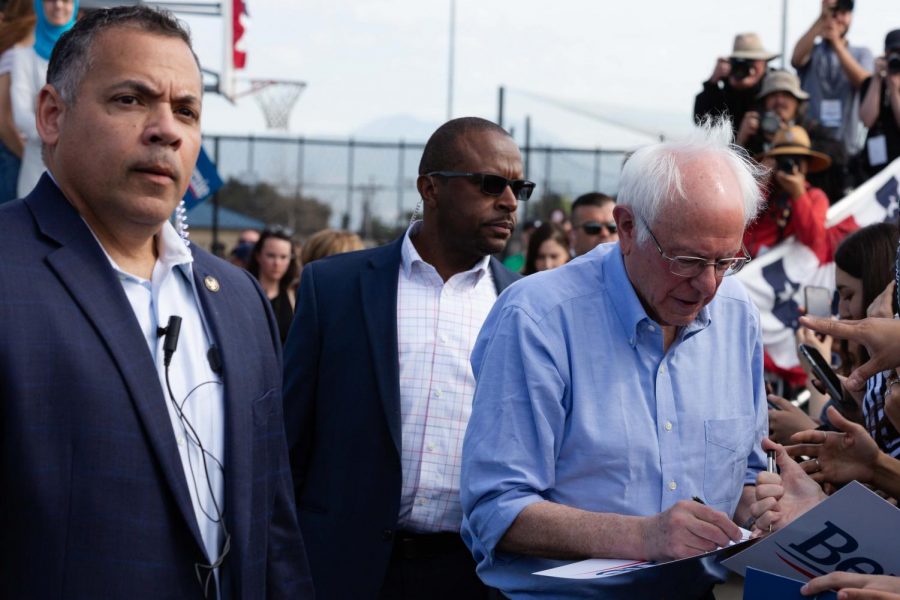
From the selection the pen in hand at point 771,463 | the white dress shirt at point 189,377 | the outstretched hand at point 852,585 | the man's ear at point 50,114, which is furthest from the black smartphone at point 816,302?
the man's ear at point 50,114

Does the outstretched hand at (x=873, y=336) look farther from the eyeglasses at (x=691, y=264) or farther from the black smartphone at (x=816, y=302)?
the black smartphone at (x=816, y=302)

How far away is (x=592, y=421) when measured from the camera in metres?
2.84

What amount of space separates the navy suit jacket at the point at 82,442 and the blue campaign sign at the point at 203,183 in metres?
4.02

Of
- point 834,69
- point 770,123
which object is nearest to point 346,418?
point 770,123

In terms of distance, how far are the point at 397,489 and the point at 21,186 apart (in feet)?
10.0

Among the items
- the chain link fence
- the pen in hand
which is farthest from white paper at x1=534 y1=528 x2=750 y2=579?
the chain link fence

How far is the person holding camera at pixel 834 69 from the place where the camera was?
9.44 m

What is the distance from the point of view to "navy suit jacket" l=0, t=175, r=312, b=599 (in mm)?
2156

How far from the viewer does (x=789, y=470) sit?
3068 millimetres

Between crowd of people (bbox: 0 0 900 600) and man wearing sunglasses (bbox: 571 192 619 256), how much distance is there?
3734mm

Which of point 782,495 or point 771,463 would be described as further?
point 771,463

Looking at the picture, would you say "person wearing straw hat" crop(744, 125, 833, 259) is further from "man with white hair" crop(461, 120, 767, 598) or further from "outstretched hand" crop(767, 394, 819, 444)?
"man with white hair" crop(461, 120, 767, 598)

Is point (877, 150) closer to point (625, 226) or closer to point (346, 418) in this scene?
point (346, 418)

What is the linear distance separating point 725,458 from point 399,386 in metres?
1.38
